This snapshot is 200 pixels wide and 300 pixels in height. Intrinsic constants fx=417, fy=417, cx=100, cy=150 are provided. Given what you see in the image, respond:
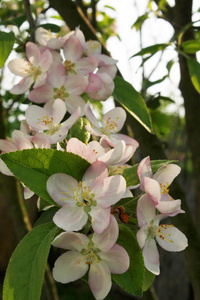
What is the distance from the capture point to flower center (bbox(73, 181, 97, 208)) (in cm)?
65

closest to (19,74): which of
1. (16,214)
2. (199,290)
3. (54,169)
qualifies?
(54,169)

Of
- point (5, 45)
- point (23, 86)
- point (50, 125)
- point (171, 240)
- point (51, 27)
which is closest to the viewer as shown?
point (171, 240)

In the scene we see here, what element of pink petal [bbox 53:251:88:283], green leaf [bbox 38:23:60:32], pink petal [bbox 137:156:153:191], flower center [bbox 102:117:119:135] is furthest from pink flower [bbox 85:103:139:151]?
green leaf [bbox 38:23:60:32]

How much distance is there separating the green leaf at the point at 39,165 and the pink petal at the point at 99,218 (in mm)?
66

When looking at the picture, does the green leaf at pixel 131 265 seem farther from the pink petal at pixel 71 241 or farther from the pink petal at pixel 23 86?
the pink petal at pixel 23 86

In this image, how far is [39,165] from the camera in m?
0.63

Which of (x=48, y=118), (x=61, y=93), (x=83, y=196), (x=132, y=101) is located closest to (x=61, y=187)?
(x=83, y=196)

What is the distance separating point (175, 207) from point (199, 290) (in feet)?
3.36

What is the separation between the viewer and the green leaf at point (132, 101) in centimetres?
102

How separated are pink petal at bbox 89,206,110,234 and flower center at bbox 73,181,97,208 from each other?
0.02m

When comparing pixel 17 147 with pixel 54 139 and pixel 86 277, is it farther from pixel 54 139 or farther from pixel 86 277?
pixel 86 277

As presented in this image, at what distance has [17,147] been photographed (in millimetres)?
808

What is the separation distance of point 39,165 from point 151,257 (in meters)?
0.23

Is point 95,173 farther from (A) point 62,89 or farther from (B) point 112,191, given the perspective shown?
(A) point 62,89
